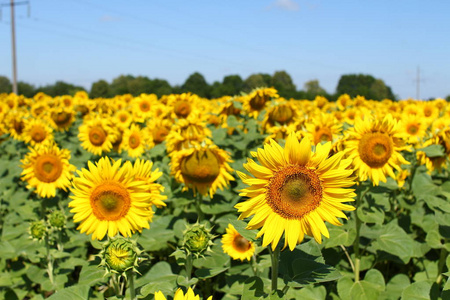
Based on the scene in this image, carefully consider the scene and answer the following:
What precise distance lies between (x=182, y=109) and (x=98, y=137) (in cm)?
135

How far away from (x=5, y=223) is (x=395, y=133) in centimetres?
445

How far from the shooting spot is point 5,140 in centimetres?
748

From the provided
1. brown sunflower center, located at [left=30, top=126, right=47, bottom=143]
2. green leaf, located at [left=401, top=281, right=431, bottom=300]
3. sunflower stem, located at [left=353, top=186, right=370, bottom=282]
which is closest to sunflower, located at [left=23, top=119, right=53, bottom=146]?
brown sunflower center, located at [left=30, top=126, right=47, bottom=143]

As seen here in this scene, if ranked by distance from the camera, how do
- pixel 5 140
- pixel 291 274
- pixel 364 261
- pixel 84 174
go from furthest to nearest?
pixel 5 140 → pixel 364 261 → pixel 84 174 → pixel 291 274

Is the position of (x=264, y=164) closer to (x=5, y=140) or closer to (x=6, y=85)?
(x=5, y=140)

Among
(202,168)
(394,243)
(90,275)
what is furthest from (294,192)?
(202,168)

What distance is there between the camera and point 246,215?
196cm

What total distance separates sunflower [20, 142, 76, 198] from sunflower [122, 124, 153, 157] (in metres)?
1.39

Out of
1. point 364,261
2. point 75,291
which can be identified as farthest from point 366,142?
point 75,291

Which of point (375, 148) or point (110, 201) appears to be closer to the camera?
point (110, 201)

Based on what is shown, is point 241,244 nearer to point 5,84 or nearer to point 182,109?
point 182,109

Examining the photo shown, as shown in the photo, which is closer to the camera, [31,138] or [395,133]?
[395,133]

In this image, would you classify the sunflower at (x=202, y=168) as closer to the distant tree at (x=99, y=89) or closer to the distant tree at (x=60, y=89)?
the distant tree at (x=99, y=89)

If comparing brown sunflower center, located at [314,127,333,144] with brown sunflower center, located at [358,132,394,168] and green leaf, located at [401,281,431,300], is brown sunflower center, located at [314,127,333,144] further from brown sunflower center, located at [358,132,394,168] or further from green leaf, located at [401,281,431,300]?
green leaf, located at [401,281,431,300]
